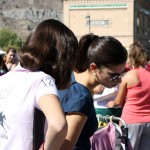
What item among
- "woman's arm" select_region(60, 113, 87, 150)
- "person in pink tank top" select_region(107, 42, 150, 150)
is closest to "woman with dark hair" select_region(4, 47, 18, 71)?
"person in pink tank top" select_region(107, 42, 150, 150)

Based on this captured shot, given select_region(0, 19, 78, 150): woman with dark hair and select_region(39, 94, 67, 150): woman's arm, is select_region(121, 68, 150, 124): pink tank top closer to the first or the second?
select_region(0, 19, 78, 150): woman with dark hair

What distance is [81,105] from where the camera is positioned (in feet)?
11.0

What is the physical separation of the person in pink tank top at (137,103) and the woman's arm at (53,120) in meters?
3.82

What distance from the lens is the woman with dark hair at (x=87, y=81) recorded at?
3.32m

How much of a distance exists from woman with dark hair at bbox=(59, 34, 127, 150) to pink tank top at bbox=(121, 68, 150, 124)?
115 inches

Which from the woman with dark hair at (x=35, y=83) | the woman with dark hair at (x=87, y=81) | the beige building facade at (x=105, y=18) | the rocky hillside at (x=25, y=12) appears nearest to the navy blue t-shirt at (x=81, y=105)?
the woman with dark hair at (x=87, y=81)

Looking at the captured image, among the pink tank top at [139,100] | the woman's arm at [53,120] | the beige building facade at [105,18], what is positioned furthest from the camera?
the beige building facade at [105,18]

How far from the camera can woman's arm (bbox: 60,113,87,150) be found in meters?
3.26

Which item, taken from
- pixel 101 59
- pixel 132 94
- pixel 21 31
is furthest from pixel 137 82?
pixel 21 31

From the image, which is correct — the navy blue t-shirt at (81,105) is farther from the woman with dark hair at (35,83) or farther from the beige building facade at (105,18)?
the beige building facade at (105,18)

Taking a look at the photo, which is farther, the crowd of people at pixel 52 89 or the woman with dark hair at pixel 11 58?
the woman with dark hair at pixel 11 58

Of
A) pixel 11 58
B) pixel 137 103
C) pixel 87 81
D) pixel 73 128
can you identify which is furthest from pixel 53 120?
pixel 11 58

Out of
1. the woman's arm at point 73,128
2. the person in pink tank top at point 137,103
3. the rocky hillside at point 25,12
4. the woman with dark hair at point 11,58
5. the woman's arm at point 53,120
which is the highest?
the woman's arm at point 53,120

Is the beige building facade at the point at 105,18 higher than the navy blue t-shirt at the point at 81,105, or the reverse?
the navy blue t-shirt at the point at 81,105
